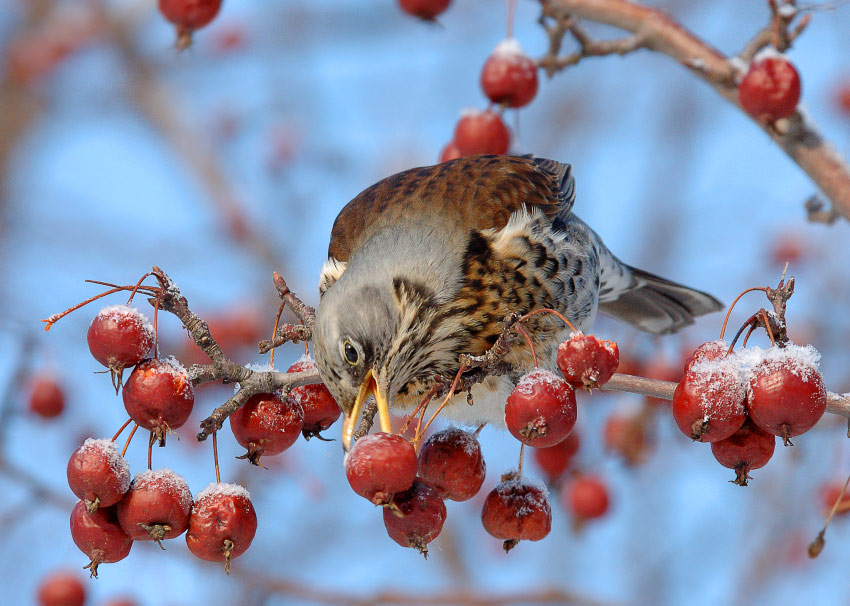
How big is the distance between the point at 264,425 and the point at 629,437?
5.30ft

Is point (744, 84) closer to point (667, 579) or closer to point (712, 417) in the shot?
point (712, 417)

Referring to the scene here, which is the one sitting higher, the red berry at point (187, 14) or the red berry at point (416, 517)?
the red berry at point (187, 14)

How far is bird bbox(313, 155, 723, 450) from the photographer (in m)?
2.34

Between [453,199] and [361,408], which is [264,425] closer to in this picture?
[361,408]

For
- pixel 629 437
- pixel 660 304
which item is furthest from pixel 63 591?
pixel 660 304

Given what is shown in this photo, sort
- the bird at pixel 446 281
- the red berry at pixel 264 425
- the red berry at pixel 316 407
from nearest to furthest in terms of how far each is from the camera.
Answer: the red berry at pixel 264 425, the red berry at pixel 316 407, the bird at pixel 446 281

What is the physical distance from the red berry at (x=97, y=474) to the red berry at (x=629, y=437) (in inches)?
73.1

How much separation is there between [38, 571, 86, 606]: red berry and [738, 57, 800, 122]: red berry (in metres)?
2.32

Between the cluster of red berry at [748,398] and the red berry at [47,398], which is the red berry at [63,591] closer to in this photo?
the red berry at [47,398]

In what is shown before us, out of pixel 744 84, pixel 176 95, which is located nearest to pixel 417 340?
pixel 744 84

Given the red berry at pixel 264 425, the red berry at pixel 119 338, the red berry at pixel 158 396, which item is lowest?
the red berry at pixel 264 425

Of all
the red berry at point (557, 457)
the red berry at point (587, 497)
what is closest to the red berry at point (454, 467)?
the red berry at point (557, 457)

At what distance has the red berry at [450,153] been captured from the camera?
312 centimetres

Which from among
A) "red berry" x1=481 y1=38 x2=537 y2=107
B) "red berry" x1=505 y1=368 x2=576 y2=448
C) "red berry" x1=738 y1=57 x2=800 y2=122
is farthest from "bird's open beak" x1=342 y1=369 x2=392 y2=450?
"red berry" x1=738 y1=57 x2=800 y2=122
